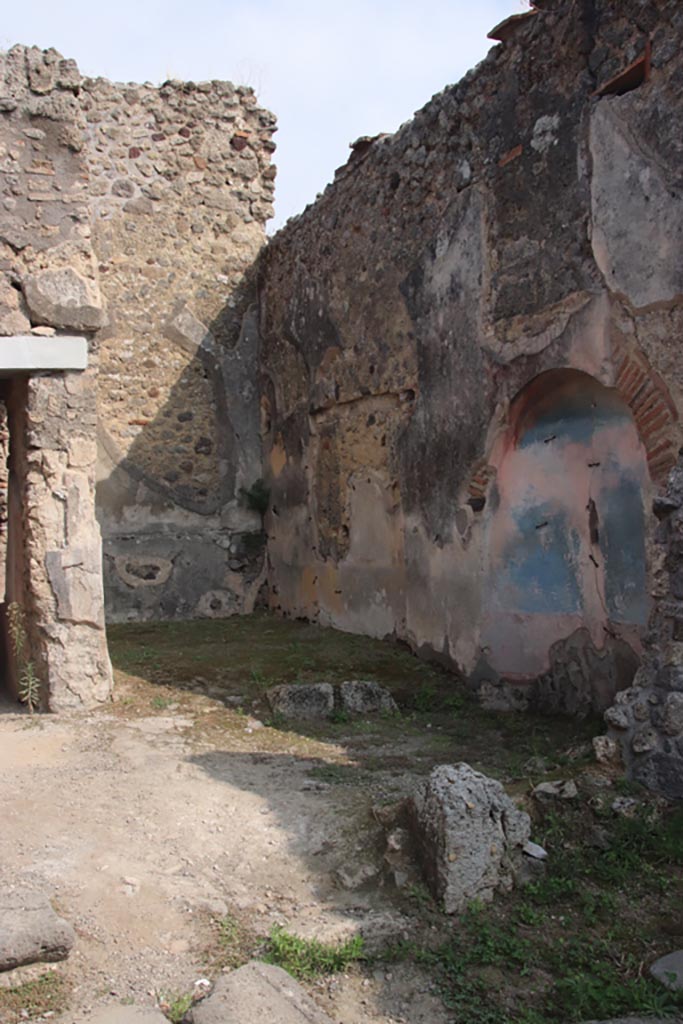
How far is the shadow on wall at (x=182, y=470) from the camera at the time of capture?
9250mm

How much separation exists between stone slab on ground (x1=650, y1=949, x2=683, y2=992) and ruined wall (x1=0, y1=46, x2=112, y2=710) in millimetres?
3673

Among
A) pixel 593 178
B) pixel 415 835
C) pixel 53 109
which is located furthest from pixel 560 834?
pixel 53 109

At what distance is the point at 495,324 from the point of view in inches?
231

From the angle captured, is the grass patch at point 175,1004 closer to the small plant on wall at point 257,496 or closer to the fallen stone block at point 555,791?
the fallen stone block at point 555,791

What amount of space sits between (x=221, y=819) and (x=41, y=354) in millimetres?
2961

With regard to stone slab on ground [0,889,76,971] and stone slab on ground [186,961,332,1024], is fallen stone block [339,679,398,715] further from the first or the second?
stone slab on ground [186,961,332,1024]

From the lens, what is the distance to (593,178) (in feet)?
17.0

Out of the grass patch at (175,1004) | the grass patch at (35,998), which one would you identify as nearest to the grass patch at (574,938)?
the grass patch at (175,1004)

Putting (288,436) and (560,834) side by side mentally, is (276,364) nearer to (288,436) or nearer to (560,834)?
(288,436)

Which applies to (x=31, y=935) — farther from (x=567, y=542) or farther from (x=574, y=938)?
(x=567, y=542)

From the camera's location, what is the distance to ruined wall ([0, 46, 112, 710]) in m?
5.50

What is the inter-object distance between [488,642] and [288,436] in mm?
3837

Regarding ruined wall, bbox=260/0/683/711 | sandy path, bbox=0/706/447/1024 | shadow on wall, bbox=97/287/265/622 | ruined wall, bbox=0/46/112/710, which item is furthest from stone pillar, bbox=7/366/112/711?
shadow on wall, bbox=97/287/265/622

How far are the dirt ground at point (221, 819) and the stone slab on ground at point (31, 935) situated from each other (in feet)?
0.15
